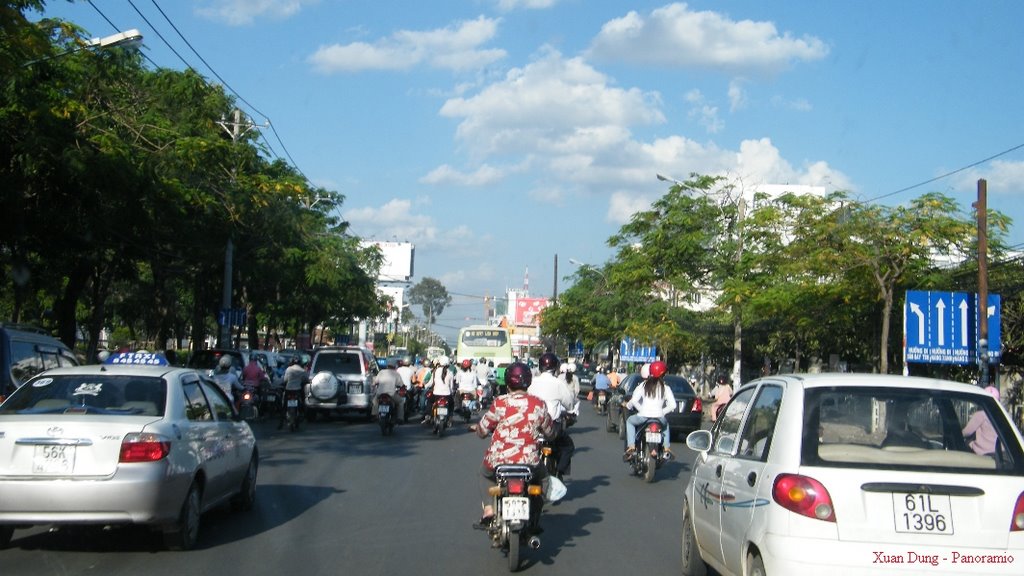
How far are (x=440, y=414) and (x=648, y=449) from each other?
705 cm

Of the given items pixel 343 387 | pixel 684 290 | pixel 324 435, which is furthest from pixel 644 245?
pixel 324 435

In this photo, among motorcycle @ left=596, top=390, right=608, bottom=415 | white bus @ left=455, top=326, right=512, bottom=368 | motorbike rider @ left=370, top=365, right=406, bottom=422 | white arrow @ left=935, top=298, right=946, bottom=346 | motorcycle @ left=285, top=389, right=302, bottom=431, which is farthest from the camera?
white bus @ left=455, top=326, right=512, bottom=368

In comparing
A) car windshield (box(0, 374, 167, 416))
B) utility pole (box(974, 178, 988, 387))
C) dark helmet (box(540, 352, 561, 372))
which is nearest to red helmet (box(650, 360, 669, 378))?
dark helmet (box(540, 352, 561, 372))

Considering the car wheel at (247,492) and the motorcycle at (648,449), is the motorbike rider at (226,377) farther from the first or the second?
the car wheel at (247,492)

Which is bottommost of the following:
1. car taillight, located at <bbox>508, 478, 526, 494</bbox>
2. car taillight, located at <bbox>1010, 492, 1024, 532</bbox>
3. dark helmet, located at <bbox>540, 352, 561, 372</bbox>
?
car taillight, located at <bbox>508, 478, 526, 494</bbox>

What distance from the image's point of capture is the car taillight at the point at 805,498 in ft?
17.2

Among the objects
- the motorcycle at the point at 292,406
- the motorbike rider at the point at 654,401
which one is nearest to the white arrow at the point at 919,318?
the motorbike rider at the point at 654,401

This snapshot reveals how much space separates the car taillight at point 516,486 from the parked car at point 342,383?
15974 mm

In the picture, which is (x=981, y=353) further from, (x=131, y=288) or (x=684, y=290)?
(x=131, y=288)

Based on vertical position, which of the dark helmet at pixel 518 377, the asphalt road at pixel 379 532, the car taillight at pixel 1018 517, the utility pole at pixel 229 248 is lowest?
the asphalt road at pixel 379 532

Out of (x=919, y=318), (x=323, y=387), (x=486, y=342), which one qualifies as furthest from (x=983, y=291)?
(x=486, y=342)

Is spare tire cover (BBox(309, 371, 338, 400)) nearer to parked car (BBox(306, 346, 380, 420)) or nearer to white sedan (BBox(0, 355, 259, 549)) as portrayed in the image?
parked car (BBox(306, 346, 380, 420))

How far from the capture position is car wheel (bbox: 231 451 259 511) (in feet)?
34.9

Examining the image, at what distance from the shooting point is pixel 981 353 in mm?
19891
